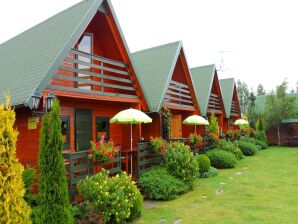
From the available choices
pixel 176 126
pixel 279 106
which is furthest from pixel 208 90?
pixel 279 106

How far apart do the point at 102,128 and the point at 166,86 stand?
4.60 meters

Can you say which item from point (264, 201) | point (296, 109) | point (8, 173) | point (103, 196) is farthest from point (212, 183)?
point (296, 109)

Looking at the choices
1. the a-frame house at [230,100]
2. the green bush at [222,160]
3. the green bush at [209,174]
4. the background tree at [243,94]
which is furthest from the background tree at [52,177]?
the background tree at [243,94]

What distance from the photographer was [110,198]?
6977mm

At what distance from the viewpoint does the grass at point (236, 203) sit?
292 inches

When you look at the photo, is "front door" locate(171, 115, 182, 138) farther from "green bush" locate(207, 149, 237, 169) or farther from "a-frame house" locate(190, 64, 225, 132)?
"green bush" locate(207, 149, 237, 169)

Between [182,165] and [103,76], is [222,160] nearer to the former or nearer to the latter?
[182,165]

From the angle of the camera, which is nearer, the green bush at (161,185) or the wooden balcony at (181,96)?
the green bush at (161,185)

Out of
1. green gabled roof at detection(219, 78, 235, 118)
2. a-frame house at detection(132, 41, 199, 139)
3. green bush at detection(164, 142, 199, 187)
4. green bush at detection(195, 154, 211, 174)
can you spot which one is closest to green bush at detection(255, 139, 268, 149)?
green gabled roof at detection(219, 78, 235, 118)

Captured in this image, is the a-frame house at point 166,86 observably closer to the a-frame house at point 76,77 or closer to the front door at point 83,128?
the a-frame house at point 76,77

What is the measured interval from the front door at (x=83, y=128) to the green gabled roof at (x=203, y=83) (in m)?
10.1

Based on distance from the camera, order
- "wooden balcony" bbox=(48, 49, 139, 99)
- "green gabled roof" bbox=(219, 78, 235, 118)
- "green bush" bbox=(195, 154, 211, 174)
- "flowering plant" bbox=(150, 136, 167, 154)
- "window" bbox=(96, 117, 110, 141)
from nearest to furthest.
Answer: "wooden balcony" bbox=(48, 49, 139, 99)
"flowering plant" bbox=(150, 136, 167, 154)
"window" bbox=(96, 117, 110, 141)
"green bush" bbox=(195, 154, 211, 174)
"green gabled roof" bbox=(219, 78, 235, 118)

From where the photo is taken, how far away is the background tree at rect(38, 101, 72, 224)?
19.0 ft

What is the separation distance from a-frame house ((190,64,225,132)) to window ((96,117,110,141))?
892 cm
